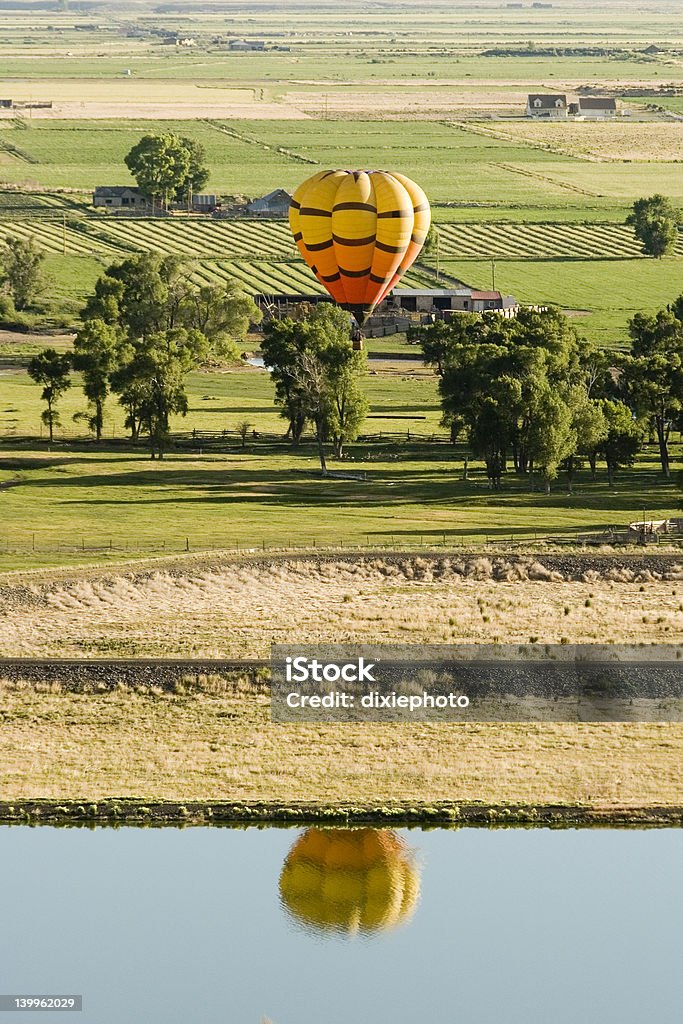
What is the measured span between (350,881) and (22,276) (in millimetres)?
130194

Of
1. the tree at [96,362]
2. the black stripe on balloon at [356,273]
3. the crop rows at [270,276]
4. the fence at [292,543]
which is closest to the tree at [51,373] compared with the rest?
the tree at [96,362]

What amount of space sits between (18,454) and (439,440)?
25082mm

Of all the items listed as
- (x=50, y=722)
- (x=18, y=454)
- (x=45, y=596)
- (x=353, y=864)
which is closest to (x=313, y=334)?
(x=18, y=454)

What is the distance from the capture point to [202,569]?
81.2 metres

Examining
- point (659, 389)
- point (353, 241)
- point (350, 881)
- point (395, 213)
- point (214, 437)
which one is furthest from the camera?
point (214, 437)

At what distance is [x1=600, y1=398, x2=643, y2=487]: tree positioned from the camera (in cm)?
10338

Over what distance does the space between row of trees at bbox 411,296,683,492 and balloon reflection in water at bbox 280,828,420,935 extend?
4634 centimetres

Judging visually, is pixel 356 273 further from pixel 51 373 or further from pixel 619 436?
pixel 51 373

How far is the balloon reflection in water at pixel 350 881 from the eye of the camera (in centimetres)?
5262

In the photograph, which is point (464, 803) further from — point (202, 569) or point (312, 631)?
point (202, 569)

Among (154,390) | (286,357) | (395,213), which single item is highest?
(395,213)

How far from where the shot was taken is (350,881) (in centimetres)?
5400

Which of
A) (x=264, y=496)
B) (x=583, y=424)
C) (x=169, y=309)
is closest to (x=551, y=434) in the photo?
(x=583, y=424)

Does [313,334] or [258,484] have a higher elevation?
[313,334]
